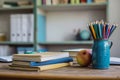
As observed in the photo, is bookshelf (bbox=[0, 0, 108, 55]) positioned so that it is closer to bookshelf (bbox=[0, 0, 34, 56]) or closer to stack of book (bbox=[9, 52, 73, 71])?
bookshelf (bbox=[0, 0, 34, 56])

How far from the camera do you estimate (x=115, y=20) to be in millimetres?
2967

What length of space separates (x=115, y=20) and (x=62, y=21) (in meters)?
0.75

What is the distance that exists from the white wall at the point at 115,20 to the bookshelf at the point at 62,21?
0.08m

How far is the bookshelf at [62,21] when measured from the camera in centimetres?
298

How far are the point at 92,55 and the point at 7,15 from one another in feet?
8.10

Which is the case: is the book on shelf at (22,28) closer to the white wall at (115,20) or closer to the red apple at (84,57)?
the white wall at (115,20)

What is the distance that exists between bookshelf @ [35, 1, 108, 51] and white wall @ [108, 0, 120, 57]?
0.28 ft

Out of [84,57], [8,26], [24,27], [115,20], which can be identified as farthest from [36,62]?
[8,26]

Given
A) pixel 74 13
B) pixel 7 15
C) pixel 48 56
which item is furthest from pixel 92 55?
pixel 7 15

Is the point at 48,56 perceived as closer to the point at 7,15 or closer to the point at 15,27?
the point at 15,27

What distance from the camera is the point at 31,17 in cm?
297

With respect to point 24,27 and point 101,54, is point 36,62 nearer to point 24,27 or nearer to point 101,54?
point 101,54

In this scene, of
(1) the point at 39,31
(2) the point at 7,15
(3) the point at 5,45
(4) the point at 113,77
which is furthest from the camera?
(2) the point at 7,15

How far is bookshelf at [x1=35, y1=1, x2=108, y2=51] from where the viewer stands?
2.98 metres
